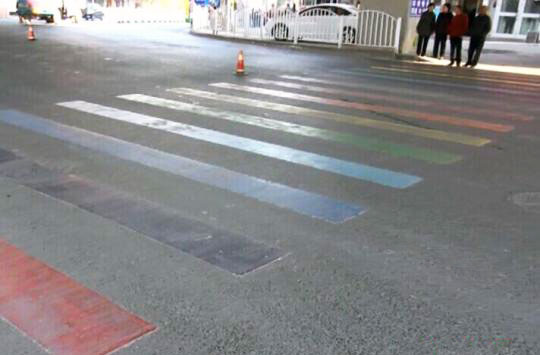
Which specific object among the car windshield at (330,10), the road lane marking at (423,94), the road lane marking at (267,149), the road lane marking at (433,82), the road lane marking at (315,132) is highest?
the car windshield at (330,10)

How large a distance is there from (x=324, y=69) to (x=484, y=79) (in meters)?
4.32

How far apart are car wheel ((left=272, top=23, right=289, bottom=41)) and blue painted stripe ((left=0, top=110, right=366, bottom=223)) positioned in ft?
54.1

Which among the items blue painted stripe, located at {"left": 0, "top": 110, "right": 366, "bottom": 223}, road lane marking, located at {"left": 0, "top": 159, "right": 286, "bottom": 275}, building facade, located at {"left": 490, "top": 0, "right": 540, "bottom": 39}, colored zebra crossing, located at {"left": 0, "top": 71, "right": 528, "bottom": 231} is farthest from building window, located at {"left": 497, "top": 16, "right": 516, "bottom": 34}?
road lane marking, located at {"left": 0, "top": 159, "right": 286, "bottom": 275}

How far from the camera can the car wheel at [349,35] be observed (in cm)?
2086

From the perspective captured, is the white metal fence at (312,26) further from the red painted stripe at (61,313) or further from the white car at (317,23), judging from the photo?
the red painted stripe at (61,313)

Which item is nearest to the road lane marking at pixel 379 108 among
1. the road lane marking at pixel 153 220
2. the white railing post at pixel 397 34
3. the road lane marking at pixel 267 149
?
the road lane marking at pixel 267 149

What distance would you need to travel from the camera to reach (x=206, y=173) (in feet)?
19.1

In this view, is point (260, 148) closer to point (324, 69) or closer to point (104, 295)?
point (104, 295)

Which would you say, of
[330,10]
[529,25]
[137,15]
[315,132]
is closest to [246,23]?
[330,10]

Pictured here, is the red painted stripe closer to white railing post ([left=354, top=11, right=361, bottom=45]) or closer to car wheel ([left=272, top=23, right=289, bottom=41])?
white railing post ([left=354, top=11, right=361, bottom=45])

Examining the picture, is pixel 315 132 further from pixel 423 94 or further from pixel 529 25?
pixel 529 25

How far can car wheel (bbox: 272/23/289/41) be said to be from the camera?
75.5 ft

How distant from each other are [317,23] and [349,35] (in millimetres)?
1624

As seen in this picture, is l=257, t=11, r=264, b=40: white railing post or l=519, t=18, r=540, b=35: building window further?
l=519, t=18, r=540, b=35: building window
